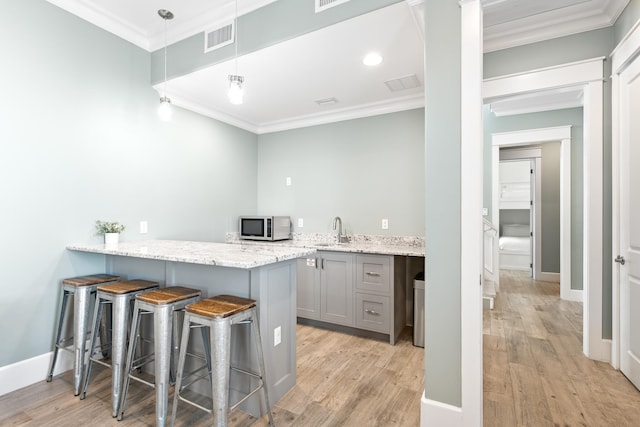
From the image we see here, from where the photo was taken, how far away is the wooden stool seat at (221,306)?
1587 mm

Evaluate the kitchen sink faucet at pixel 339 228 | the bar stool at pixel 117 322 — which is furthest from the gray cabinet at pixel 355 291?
the bar stool at pixel 117 322

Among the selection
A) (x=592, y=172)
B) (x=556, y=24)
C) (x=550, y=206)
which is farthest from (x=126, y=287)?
(x=550, y=206)

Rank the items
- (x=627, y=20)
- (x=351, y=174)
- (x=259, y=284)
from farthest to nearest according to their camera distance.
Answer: (x=351, y=174) → (x=627, y=20) → (x=259, y=284)

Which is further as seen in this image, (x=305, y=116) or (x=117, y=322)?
(x=305, y=116)

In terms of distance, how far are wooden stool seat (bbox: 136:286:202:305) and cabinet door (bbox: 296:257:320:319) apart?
1.49 metres

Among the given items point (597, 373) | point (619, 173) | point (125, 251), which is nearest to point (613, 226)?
point (619, 173)

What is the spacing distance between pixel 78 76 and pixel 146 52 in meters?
0.73

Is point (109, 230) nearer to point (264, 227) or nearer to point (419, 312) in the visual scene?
point (264, 227)

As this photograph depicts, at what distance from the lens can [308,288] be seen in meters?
3.38

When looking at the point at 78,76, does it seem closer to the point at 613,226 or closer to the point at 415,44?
the point at 415,44

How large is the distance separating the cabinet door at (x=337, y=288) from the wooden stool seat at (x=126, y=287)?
1648 millimetres

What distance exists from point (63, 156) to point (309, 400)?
8.51ft

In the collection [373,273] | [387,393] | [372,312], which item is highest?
[373,273]

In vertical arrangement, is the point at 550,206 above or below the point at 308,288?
above
